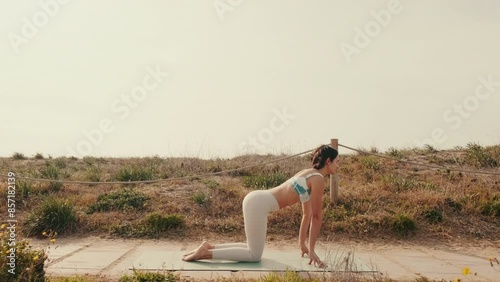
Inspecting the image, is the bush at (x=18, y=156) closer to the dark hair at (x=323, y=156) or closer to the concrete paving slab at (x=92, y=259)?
the concrete paving slab at (x=92, y=259)

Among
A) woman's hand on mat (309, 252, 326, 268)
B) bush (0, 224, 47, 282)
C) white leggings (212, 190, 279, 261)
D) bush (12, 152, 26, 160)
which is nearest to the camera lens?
bush (0, 224, 47, 282)

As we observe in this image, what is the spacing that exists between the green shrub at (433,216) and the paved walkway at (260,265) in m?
1.10

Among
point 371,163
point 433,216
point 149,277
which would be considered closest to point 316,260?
point 149,277

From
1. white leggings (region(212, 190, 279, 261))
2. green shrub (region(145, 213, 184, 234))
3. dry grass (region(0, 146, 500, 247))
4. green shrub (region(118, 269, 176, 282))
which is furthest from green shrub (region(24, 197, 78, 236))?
green shrub (region(118, 269, 176, 282))

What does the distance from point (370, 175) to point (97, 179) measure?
6396 mm

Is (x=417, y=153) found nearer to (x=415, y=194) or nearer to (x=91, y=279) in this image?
(x=415, y=194)

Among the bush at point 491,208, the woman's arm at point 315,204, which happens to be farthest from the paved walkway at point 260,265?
the bush at point 491,208

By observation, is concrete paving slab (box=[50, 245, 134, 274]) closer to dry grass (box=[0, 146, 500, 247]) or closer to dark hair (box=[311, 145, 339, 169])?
dry grass (box=[0, 146, 500, 247])

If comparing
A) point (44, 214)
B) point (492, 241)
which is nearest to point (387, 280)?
point (492, 241)

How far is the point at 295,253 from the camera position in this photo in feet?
21.1

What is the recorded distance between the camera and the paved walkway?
5.20 meters

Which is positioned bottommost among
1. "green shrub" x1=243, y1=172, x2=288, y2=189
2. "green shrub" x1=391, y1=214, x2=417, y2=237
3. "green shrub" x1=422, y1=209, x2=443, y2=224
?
"green shrub" x1=391, y1=214, x2=417, y2=237

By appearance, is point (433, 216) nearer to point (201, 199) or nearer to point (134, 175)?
point (201, 199)

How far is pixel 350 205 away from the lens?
877cm
